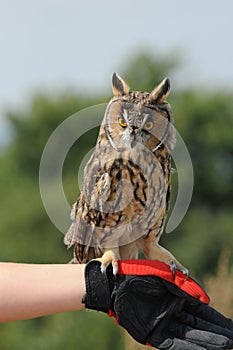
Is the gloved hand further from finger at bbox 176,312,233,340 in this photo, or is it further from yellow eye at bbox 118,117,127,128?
yellow eye at bbox 118,117,127,128

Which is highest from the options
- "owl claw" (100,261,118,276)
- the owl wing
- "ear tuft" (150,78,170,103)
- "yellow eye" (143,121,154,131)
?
"ear tuft" (150,78,170,103)

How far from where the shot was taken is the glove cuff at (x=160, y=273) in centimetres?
277

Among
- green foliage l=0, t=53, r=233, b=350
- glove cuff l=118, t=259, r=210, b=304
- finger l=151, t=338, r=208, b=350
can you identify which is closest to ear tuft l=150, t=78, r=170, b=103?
glove cuff l=118, t=259, r=210, b=304

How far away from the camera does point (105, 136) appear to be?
3344 millimetres

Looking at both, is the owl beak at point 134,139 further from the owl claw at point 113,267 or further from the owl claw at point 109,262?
the owl claw at point 113,267

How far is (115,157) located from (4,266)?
795 millimetres

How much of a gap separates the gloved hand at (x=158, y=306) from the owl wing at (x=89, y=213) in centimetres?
50

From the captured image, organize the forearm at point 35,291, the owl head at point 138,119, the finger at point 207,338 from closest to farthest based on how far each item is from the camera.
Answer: the forearm at point 35,291 → the finger at point 207,338 → the owl head at point 138,119

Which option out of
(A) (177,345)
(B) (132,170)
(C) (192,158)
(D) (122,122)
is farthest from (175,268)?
(C) (192,158)

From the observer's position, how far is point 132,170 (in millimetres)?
3268

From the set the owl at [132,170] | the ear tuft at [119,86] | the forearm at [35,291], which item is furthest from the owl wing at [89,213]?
the forearm at [35,291]

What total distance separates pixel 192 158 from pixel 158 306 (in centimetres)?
1327

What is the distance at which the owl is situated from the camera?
10.5 ft

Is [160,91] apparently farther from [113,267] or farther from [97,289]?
[97,289]
